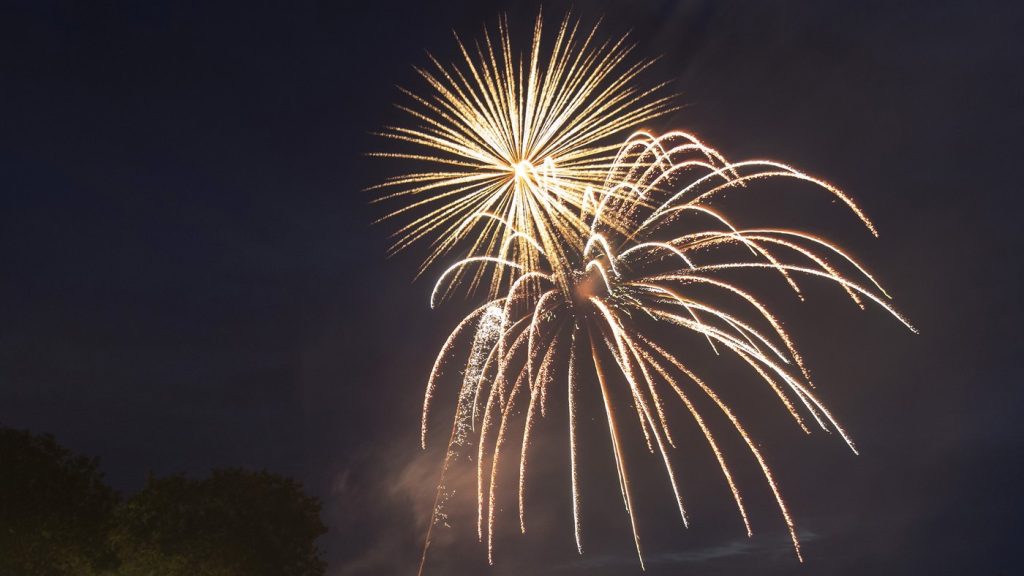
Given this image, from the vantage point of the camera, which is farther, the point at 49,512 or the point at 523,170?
the point at 49,512

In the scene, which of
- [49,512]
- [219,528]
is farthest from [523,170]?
[49,512]

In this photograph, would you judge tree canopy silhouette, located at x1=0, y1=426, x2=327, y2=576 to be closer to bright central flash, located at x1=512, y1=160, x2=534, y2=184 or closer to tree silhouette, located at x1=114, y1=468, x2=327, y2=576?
tree silhouette, located at x1=114, y1=468, x2=327, y2=576

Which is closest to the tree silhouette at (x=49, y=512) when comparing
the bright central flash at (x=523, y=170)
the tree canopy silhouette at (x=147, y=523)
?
the tree canopy silhouette at (x=147, y=523)

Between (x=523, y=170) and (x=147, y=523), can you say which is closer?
(x=523, y=170)

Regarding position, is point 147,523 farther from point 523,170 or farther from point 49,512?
point 523,170

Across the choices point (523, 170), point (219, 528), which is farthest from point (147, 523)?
point (523, 170)

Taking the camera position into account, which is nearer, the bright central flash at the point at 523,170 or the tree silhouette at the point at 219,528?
the bright central flash at the point at 523,170

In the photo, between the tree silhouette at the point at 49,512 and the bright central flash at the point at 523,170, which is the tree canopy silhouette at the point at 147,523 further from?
the bright central flash at the point at 523,170

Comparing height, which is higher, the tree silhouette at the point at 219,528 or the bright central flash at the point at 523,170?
the bright central flash at the point at 523,170

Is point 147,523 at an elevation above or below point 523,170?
below

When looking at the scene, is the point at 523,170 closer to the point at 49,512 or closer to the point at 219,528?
the point at 219,528

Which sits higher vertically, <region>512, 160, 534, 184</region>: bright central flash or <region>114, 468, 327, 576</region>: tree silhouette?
<region>512, 160, 534, 184</region>: bright central flash

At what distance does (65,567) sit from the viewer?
3694 cm

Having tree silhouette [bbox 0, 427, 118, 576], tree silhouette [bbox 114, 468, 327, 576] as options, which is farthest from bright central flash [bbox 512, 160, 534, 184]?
tree silhouette [bbox 0, 427, 118, 576]
